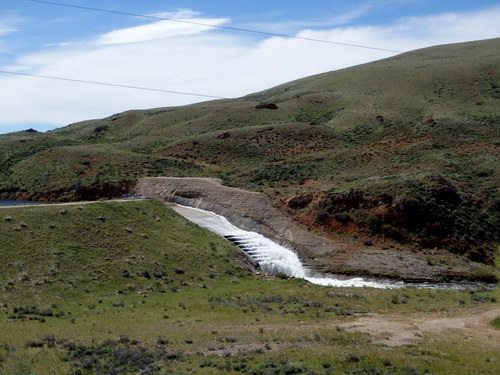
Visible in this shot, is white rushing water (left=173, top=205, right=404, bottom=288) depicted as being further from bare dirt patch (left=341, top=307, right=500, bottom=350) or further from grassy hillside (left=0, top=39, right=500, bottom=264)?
bare dirt patch (left=341, top=307, right=500, bottom=350)

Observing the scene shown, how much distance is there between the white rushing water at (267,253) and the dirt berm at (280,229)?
27.2 inches

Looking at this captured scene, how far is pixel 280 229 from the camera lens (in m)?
45.5

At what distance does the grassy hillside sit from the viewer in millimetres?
45531

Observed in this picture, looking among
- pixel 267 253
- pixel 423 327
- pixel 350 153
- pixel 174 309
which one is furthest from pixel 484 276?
pixel 350 153

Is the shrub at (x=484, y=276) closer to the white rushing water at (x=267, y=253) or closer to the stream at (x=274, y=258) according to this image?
the stream at (x=274, y=258)

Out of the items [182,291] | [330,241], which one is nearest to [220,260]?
[182,291]

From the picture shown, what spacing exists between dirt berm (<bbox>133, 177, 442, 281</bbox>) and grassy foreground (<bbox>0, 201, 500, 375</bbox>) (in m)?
4.90

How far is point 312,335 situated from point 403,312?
7.79 m

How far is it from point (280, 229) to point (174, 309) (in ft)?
63.4

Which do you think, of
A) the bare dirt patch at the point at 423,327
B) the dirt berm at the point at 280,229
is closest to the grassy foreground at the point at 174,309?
the bare dirt patch at the point at 423,327

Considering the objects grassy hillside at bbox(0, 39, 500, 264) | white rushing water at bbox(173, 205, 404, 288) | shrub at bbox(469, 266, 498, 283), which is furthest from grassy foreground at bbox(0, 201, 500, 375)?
grassy hillside at bbox(0, 39, 500, 264)

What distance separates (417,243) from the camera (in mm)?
42969

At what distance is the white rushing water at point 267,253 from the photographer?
37.5 metres

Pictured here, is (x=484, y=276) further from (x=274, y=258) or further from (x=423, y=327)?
(x=423, y=327)
